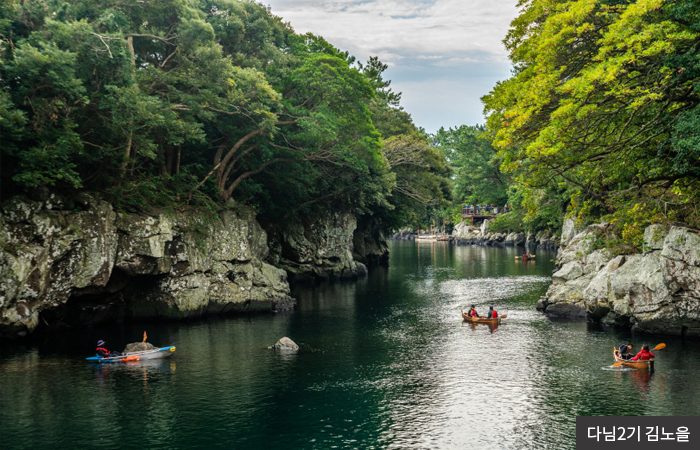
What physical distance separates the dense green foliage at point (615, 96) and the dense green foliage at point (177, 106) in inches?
591

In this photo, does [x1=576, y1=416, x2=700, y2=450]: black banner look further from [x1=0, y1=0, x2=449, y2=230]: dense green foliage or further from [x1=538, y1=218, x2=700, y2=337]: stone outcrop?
[x1=0, y1=0, x2=449, y2=230]: dense green foliage

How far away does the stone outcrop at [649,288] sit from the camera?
83.3 feet

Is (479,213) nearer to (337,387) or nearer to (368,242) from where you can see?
(368,242)

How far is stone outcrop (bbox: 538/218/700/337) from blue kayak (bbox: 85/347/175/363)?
22697 millimetres

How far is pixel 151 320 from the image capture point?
32.0 meters

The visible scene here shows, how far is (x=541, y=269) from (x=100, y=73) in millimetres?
47790

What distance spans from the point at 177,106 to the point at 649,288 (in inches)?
1036

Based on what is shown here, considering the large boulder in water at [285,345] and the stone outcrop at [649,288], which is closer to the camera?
the stone outcrop at [649,288]

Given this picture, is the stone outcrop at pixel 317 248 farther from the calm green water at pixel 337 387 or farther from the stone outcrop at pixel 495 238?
the stone outcrop at pixel 495 238

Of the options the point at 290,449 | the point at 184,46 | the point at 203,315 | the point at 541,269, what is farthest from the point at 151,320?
the point at 541,269

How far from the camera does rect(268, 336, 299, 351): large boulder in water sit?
83.6 feet

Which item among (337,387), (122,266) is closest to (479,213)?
(122,266)

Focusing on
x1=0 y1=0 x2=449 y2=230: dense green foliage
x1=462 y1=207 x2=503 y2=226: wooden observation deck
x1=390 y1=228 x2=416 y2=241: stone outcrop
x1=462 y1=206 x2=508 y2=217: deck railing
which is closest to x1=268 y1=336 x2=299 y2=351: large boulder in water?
x1=0 y1=0 x2=449 y2=230: dense green foliage

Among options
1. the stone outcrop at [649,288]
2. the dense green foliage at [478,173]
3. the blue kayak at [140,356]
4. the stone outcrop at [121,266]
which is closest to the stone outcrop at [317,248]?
the stone outcrop at [121,266]
